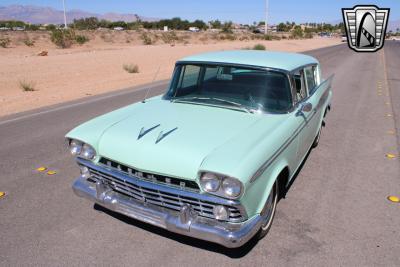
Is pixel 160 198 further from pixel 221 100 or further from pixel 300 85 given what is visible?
pixel 300 85

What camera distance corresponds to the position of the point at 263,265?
2.96 meters

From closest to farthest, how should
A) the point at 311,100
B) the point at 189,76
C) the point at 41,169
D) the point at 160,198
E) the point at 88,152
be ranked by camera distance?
the point at 160,198 → the point at 88,152 → the point at 189,76 → the point at 311,100 → the point at 41,169

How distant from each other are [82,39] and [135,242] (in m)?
40.8

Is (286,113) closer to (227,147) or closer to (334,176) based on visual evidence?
(227,147)

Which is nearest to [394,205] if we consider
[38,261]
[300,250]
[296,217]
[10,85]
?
[296,217]

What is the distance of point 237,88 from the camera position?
12.8 feet

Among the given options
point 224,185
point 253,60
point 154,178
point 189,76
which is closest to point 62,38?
point 189,76

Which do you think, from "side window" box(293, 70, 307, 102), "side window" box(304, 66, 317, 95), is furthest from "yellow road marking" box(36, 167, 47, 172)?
"side window" box(304, 66, 317, 95)

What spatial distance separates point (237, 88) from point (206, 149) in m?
1.31

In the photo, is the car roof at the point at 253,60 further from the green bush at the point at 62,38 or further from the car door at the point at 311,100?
the green bush at the point at 62,38

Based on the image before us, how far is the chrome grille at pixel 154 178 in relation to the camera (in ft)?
9.01

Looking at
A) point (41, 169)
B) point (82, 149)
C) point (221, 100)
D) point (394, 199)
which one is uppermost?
point (221, 100)

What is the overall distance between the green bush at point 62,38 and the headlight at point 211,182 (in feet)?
125

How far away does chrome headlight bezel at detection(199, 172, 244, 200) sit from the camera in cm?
260
